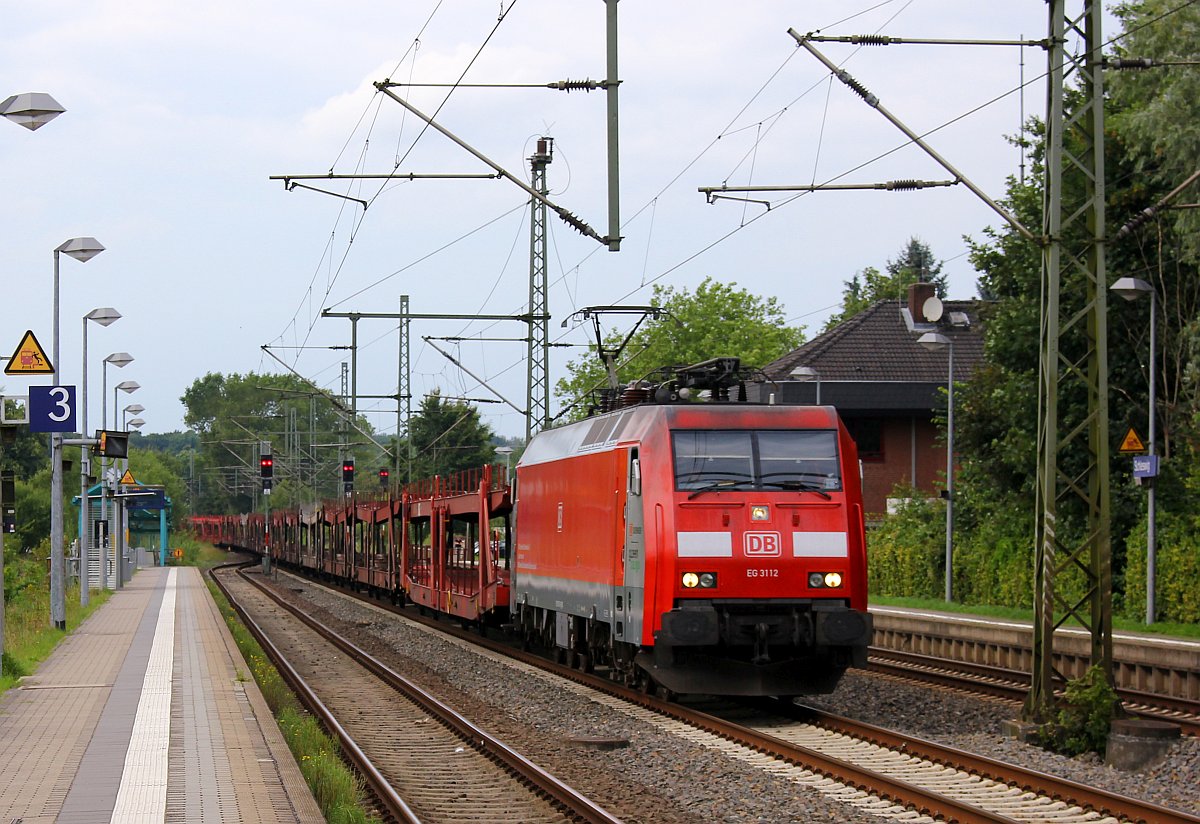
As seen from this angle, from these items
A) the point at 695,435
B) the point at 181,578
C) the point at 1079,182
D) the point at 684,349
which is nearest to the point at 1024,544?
the point at 1079,182

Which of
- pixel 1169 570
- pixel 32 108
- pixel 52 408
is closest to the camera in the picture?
pixel 32 108

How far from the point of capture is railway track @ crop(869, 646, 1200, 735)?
16.4 meters

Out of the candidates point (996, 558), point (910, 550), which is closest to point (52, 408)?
point (996, 558)

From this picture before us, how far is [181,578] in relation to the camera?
185 ft

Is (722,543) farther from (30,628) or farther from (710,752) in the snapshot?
(30,628)

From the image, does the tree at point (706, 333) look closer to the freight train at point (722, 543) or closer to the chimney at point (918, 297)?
the chimney at point (918, 297)

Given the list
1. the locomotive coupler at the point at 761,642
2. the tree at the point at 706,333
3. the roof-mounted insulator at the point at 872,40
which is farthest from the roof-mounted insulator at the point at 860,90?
the tree at the point at 706,333

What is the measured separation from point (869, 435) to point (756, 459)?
30388 millimetres

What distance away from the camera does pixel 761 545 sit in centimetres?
1531

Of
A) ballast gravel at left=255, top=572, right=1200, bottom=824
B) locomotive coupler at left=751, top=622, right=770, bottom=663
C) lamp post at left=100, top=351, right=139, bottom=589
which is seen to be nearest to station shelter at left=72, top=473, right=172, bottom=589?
lamp post at left=100, top=351, right=139, bottom=589

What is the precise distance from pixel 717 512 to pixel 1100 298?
13.3ft

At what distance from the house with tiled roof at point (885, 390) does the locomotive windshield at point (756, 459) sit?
2522 centimetres

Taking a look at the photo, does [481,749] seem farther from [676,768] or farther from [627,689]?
[627,689]

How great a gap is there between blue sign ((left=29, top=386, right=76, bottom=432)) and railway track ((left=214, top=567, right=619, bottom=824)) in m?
4.31
